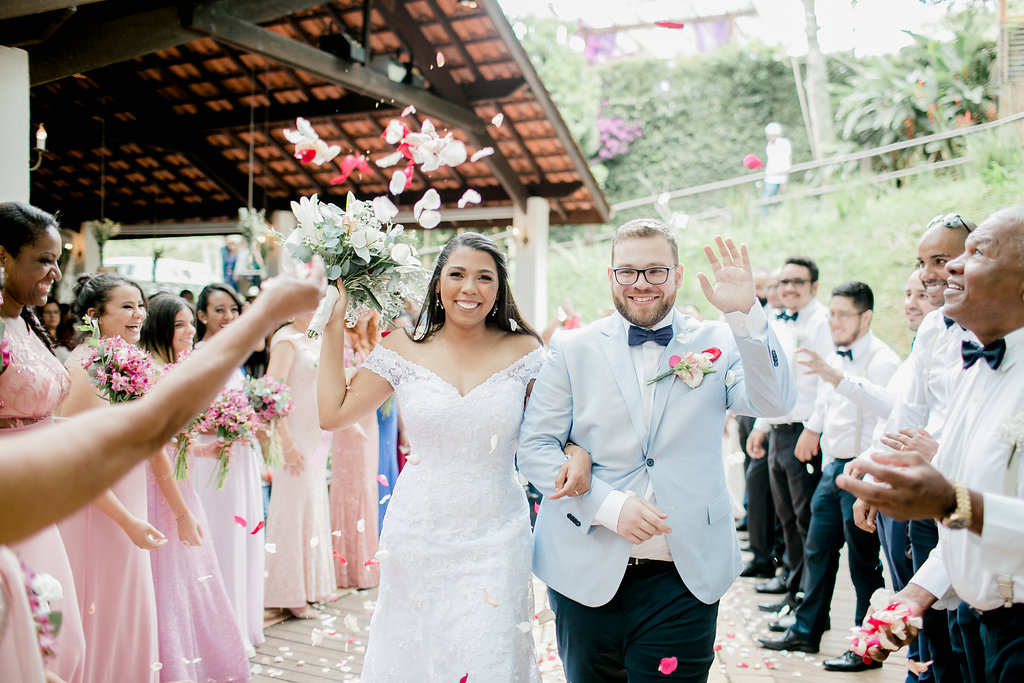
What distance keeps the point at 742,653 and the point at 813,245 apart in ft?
27.6

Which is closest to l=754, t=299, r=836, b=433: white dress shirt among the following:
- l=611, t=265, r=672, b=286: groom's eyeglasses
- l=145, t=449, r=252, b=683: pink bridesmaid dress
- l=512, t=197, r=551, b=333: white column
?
l=611, t=265, r=672, b=286: groom's eyeglasses

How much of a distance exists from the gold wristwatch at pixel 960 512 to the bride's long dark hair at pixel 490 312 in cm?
176

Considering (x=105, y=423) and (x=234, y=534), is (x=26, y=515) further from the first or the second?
(x=234, y=534)

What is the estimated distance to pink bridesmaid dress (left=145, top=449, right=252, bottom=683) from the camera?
12.4 feet

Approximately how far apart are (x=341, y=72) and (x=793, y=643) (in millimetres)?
6840

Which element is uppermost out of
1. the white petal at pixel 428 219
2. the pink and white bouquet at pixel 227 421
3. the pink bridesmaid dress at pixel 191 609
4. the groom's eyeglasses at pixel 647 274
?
the white petal at pixel 428 219

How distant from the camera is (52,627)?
1.85 meters

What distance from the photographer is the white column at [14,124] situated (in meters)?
4.65

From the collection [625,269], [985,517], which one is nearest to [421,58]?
[625,269]

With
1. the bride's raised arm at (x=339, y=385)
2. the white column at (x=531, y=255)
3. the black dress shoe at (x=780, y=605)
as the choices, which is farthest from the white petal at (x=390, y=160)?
the white column at (x=531, y=255)

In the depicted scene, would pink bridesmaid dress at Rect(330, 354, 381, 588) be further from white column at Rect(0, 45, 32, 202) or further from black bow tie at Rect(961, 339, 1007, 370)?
black bow tie at Rect(961, 339, 1007, 370)

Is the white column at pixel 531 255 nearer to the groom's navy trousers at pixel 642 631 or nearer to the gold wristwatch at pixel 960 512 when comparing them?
the groom's navy trousers at pixel 642 631

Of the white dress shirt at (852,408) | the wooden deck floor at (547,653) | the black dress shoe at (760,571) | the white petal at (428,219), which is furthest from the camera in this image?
the black dress shoe at (760,571)

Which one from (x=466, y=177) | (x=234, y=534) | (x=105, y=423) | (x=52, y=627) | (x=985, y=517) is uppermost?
(x=466, y=177)
